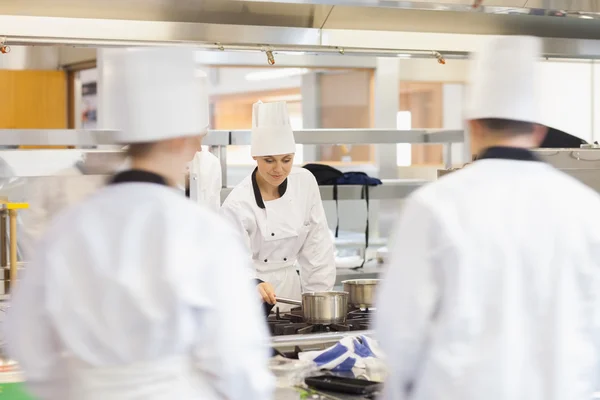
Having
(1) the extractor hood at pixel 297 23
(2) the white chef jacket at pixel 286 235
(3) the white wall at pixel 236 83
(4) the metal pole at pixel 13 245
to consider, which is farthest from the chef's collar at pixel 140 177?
(3) the white wall at pixel 236 83

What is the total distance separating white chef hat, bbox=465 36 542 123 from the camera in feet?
5.82

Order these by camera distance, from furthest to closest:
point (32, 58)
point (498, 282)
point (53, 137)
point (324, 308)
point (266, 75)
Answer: point (266, 75)
point (32, 58)
point (53, 137)
point (324, 308)
point (498, 282)

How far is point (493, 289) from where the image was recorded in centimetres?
170

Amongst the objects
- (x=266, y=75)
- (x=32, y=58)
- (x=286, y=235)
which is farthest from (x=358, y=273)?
(x=266, y=75)

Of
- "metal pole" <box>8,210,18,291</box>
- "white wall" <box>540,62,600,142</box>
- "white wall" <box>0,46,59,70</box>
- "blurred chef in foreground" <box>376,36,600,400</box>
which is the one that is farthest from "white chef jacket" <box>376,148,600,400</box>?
"white wall" <box>540,62,600,142</box>

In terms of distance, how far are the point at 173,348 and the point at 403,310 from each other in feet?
1.54

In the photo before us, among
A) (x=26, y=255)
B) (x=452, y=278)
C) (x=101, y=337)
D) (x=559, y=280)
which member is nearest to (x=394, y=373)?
(x=452, y=278)

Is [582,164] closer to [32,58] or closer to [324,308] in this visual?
[324,308]

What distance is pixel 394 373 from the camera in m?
1.76

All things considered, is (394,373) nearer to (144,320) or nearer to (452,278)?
(452,278)

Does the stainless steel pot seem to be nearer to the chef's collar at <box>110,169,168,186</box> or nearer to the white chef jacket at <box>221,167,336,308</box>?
the white chef jacket at <box>221,167,336,308</box>

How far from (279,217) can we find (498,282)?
2.07 m

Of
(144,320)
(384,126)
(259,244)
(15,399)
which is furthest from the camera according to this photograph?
(384,126)

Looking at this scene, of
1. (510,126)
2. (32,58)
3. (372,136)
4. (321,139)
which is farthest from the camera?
(32,58)
